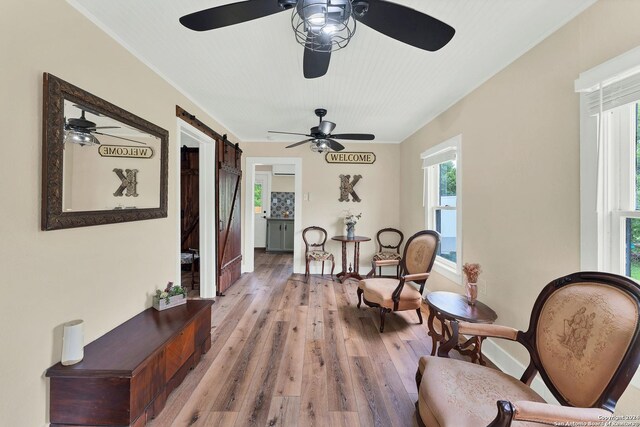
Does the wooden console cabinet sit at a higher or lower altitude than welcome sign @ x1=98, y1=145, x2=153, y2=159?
lower

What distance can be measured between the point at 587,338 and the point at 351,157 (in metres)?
4.00

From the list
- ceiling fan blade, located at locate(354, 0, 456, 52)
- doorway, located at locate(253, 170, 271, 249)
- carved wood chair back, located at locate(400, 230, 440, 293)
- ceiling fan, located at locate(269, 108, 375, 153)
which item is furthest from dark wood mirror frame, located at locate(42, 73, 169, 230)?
doorway, located at locate(253, 170, 271, 249)

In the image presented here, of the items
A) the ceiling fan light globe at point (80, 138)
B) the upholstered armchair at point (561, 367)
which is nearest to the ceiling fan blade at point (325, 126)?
the ceiling fan light globe at point (80, 138)

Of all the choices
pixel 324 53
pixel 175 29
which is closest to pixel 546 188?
pixel 324 53

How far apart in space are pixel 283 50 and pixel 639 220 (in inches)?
93.9

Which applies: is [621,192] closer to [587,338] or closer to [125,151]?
[587,338]

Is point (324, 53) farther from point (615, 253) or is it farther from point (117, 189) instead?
point (615, 253)

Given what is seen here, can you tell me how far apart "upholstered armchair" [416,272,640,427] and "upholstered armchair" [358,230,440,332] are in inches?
48.2

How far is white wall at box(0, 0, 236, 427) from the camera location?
3.88 ft

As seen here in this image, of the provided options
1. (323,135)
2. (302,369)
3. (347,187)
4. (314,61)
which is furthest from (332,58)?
(347,187)

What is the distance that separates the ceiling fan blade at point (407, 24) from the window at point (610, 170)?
932 mm

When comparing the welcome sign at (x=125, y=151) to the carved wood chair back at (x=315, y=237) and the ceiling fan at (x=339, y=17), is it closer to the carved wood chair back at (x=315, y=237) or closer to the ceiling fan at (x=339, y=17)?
the ceiling fan at (x=339, y=17)

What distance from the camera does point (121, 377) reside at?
133 cm

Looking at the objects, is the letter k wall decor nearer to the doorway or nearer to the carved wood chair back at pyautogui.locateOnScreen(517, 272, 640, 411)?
the doorway
